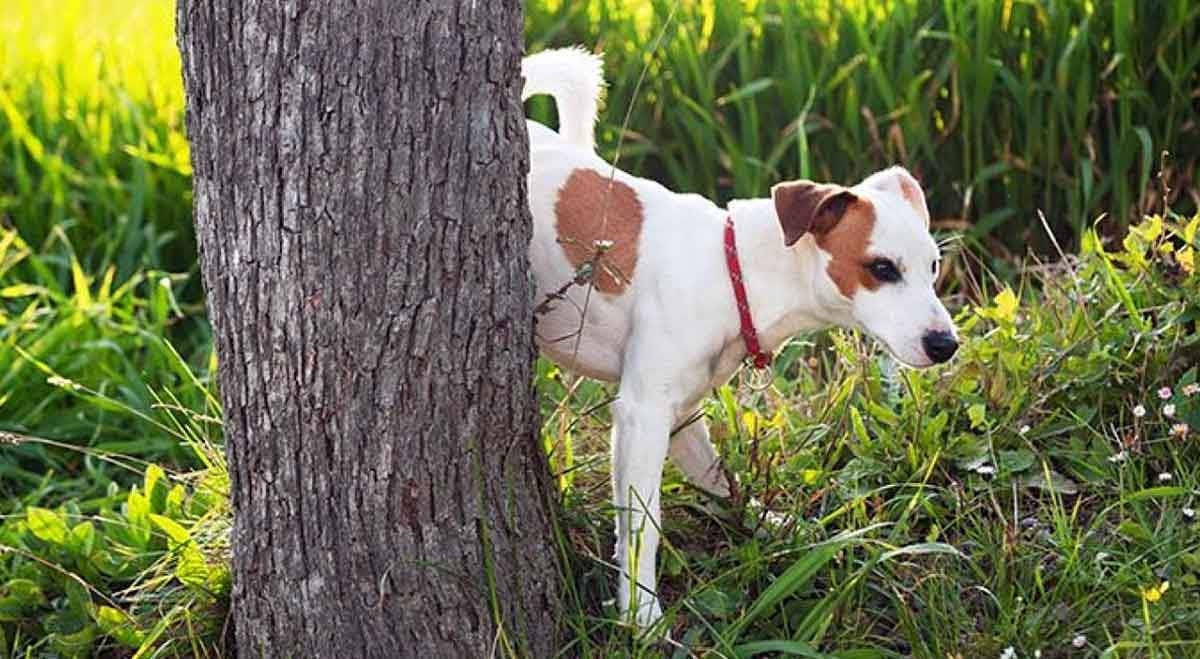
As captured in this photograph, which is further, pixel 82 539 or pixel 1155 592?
pixel 82 539

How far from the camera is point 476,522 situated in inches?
121

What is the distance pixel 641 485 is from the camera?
318cm

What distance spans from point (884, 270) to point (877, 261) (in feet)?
0.06

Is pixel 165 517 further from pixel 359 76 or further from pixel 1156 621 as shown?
pixel 1156 621

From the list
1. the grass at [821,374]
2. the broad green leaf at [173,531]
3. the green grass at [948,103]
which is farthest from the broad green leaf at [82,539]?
the green grass at [948,103]

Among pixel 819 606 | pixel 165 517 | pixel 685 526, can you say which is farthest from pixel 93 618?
pixel 819 606

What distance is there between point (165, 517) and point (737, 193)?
2.31 meters

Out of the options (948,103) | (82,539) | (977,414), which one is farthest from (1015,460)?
(948,103)

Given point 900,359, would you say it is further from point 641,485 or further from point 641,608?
point 641,608

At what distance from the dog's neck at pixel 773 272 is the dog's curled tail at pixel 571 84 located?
481 mm

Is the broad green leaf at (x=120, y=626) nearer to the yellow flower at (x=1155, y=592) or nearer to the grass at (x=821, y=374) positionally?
the grass at (x=821, y=374)

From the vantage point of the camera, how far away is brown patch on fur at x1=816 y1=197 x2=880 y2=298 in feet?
10.2

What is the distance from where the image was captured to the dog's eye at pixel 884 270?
3100 mm

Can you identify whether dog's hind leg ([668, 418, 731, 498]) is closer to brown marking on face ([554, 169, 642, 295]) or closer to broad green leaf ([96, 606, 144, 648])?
brown marking on face ([554, 169, 642, 295])
